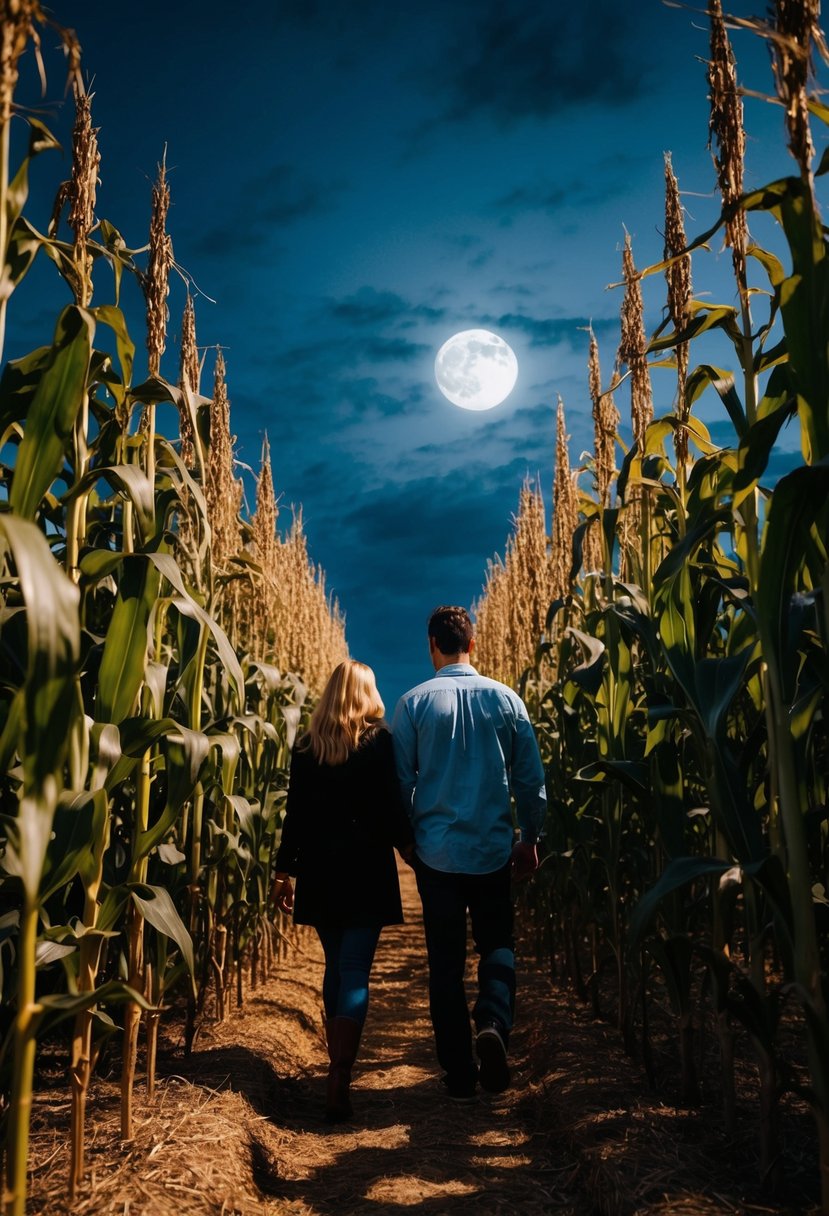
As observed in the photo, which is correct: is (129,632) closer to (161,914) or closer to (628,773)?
(161,914)

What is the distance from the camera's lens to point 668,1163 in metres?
2.38

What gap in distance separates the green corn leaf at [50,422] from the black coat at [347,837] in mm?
2259

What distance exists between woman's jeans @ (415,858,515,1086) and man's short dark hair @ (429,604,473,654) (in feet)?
3.28

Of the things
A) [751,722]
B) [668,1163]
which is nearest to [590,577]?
[751,722]

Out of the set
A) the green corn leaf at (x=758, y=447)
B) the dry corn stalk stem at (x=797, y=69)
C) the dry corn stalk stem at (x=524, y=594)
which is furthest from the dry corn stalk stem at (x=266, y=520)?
the dry corn stalk stem at (x=797, y=69)

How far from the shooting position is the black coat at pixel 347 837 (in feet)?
12.0

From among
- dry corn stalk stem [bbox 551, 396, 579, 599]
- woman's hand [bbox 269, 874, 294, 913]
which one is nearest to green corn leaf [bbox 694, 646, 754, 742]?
woman's hand [bbox 269, 874, 294, 913]

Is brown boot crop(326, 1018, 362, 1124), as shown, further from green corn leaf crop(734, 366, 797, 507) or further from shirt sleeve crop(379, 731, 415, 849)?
green corn leaf crop(734, 366, 797, 507)

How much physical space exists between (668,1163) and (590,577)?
310cm

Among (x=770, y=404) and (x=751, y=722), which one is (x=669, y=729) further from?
(x=770, y=404)

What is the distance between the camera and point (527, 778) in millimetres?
3918

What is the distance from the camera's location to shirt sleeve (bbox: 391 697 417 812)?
392 cm

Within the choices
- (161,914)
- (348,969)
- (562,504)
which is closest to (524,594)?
(562,504)

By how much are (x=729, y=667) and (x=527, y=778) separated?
185 centimetres
